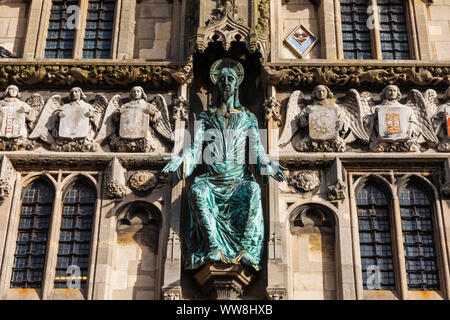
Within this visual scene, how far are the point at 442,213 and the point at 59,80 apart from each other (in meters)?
7.95

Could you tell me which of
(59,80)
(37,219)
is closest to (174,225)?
(37,219)

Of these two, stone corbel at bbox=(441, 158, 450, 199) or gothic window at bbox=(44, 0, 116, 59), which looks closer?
stone corbel at bbox=(441, 158, 450, 199)

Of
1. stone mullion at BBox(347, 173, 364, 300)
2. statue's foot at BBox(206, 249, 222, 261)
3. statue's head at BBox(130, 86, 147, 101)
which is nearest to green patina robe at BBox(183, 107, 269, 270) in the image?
statue's foot at BBox(206, 249, 222, 261)

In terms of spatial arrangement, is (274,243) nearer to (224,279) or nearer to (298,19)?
(224,279)

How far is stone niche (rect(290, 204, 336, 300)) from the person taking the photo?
19391 mm

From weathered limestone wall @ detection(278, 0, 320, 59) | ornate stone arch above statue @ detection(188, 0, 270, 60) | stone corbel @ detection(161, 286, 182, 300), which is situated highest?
weathered limestone wall @ detection(278, 0, 320, 59)

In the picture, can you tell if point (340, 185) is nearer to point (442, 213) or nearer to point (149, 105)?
point (442, 213)

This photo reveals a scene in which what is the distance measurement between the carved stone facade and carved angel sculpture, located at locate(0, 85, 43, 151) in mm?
28

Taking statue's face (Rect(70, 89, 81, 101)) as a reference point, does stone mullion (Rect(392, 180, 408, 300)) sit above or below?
below

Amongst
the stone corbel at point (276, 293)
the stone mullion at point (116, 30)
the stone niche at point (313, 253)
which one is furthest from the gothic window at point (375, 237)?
the stone mullion at point (116, 30)

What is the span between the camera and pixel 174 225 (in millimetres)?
19609

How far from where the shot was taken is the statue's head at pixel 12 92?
69.6 feet

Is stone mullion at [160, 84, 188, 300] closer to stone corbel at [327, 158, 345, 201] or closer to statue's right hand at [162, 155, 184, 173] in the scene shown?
statue's right hand at [162, 155, 184, 173]

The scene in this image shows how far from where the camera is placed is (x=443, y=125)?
20.9 meters
